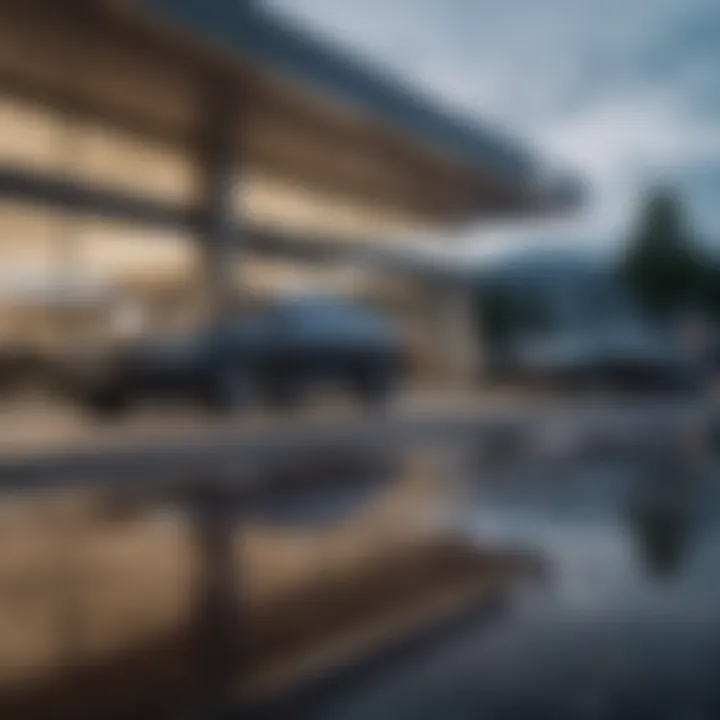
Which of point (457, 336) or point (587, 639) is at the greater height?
point (457, 336)

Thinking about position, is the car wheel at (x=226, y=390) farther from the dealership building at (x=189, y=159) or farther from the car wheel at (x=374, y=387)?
the car wheel at (x=374, y=387)

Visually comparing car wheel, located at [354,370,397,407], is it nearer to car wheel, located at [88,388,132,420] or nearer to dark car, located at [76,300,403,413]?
dark car, located at [76,300,403,413]

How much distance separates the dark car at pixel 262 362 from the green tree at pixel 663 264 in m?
11.5

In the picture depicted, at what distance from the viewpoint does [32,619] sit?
467cm

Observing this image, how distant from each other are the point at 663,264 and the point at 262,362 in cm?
1594

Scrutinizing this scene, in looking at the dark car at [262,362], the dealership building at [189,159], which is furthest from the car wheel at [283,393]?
the dealership building at [189,159]

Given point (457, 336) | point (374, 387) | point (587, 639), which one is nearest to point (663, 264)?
point (457, 336)

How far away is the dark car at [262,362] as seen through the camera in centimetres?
1594

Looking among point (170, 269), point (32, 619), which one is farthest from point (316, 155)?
point (32, 619)

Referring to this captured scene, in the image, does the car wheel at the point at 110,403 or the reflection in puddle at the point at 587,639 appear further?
the car wheel at the point at 110,403

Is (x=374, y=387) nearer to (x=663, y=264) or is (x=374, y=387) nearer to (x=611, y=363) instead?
(x=611, y=363)

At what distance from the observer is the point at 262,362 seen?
17.1 meters

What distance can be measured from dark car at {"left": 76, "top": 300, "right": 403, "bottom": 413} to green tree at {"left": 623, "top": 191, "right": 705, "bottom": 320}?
1149cm

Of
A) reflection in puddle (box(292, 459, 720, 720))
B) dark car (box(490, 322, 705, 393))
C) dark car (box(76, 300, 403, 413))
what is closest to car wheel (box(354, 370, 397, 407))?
dark car (box(76, 300, 403, 413))
